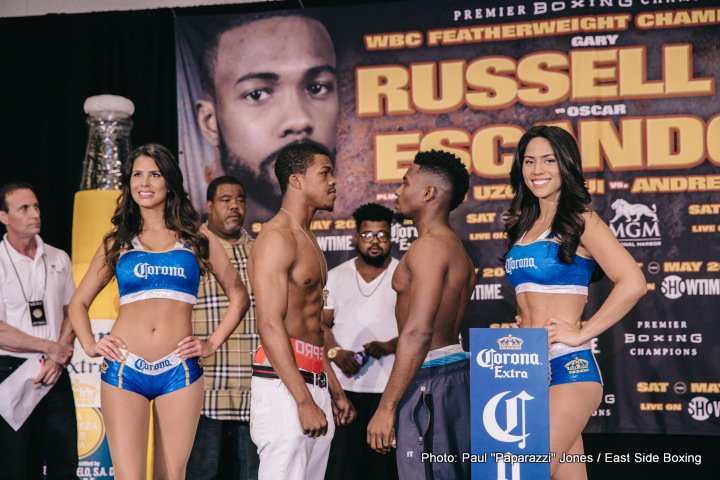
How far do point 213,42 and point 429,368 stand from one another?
3.05 meters

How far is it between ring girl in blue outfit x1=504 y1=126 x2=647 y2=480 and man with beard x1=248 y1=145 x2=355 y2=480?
785mm

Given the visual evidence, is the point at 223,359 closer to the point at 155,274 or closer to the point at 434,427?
the point at 155,274

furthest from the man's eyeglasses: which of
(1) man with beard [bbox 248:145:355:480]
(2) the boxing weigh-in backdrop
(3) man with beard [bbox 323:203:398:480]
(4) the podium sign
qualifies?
(4) the podium sign

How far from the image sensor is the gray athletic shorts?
3352 millimetres

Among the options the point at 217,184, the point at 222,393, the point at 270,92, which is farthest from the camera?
the point at 270,92

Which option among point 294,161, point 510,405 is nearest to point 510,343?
point 510,405

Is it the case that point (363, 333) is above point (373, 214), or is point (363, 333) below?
below

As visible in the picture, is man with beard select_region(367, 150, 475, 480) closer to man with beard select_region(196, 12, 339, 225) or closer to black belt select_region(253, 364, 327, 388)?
black belt select_region(253, 364, 327, 388)

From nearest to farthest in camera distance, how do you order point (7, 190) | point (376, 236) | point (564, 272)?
point (564, 272), point (7, 190), point (376, 236)

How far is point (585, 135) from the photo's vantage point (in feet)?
16.5

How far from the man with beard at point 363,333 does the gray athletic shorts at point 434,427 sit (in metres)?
1.23

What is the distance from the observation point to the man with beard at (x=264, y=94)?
5.39 meters

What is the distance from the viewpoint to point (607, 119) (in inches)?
197

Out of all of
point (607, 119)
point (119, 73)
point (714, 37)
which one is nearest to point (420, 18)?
point (607, 119)
